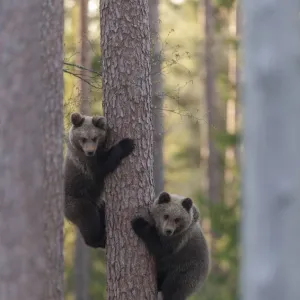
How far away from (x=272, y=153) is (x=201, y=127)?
21704 millimetres

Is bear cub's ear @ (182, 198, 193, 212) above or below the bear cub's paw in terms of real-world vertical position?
below

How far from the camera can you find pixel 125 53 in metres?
8.46

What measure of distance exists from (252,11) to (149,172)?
14.8 ft

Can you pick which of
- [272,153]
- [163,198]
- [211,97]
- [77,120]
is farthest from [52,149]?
[211,97]

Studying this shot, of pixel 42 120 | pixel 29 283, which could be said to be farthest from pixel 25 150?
pixel 29 283

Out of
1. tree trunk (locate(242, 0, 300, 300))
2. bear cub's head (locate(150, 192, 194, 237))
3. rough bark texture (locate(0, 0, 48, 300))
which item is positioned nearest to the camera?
tree trunk (locate(242, 0, 300, 300))

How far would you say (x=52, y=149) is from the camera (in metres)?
6.76

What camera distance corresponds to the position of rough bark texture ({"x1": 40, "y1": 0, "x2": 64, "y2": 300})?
6699 millimetres

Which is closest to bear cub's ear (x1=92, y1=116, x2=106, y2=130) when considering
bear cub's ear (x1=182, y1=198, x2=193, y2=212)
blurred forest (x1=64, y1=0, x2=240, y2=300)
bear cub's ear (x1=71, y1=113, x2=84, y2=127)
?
bear cub's ear (x1=71, y1=113, x2=84, y2=127)

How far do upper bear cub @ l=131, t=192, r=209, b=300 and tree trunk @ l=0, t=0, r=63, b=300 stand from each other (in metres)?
1.84

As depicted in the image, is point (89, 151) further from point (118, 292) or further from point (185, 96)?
point (185, 96)

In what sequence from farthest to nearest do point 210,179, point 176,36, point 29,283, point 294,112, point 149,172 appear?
point 176,36
point 210,179
point 149,172
point 29,283
point 294,112

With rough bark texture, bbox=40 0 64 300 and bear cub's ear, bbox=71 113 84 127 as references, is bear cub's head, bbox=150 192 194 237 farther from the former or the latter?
Result: rough bark texture, bbox=40 0 64 300

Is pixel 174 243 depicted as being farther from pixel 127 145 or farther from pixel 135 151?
pixel 127 145
